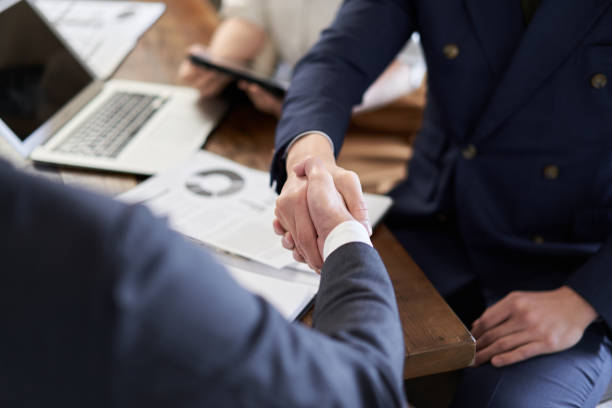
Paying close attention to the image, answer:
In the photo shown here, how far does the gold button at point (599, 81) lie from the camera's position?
0.76 metres

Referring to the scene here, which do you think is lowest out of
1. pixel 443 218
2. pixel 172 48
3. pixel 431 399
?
pixel 431 399

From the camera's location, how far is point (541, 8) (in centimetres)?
76

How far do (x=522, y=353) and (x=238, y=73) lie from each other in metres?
0.72

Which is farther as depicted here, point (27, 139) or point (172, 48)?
point (172, 48)

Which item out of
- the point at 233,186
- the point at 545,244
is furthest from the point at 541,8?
the point at 233,186

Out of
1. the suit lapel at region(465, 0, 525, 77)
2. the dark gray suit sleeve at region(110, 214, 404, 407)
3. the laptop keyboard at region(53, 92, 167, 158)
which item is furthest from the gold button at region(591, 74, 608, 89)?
the laptop keyboard at region(53, 92, 167, 158)

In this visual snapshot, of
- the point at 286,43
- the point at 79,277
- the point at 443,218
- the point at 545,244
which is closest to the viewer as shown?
the point at 79,277

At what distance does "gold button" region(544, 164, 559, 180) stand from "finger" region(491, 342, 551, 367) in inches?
11.4

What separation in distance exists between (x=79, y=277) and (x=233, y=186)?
1.82 ft

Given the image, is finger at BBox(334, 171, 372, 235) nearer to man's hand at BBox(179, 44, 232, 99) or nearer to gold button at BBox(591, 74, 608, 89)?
gold button at BBox(591, 74, 608, 89)

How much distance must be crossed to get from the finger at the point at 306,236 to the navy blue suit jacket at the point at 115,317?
0.99ft

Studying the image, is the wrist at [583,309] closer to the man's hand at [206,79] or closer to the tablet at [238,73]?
the tablet at [238,73]

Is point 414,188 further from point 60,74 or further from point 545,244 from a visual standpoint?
point 60,74

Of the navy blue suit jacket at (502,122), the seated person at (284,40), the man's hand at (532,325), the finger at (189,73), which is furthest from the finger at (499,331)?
the finger at (189,73)
